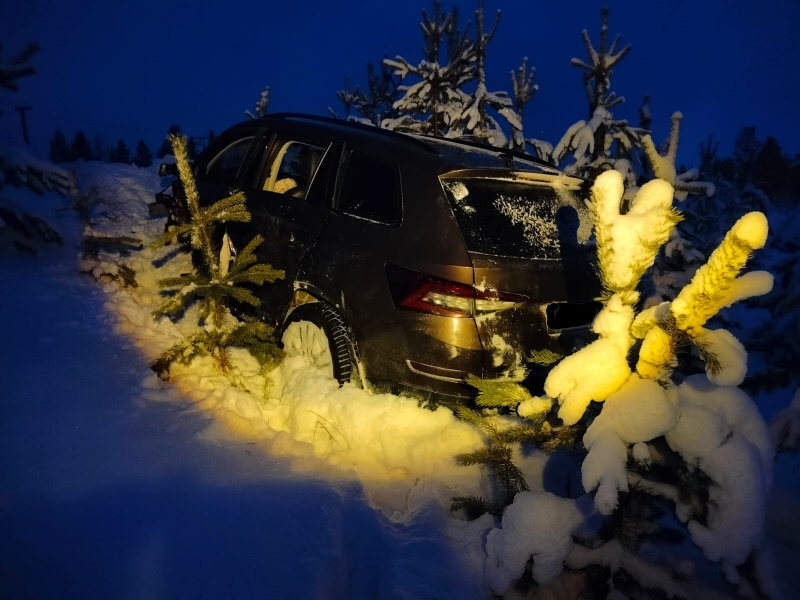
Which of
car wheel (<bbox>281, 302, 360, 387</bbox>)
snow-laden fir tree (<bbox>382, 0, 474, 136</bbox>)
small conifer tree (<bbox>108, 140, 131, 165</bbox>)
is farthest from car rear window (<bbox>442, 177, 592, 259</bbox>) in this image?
small conifer tree (<bbox>108, 140, 131, 165</bbox>)

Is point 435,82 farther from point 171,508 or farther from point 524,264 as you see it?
point 171,508

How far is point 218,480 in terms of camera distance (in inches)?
98.3

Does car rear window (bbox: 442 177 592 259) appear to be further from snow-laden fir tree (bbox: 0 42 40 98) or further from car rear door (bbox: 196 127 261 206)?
snow-laden fir tree (bbox: 0 42 40 98)

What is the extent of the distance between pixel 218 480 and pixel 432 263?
166 cm

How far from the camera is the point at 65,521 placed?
2016mm

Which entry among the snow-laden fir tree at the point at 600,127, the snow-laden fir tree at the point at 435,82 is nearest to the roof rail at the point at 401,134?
the snow-laden fir tree at the point at 600,127

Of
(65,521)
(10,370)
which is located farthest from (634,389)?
(10,370)

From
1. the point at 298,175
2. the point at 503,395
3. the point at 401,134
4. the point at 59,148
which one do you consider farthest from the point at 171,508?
the point at 59,148

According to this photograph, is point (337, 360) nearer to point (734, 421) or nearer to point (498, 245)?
point (498, 245)

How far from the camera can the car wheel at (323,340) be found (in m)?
3.40

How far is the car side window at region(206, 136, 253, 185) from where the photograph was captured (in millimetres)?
4930

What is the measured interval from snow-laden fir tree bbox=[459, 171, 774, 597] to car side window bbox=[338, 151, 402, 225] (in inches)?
62.2

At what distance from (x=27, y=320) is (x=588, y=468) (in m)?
4.09

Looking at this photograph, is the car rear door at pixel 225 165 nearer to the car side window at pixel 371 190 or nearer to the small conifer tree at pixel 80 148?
the car side window at pixel 371 190
